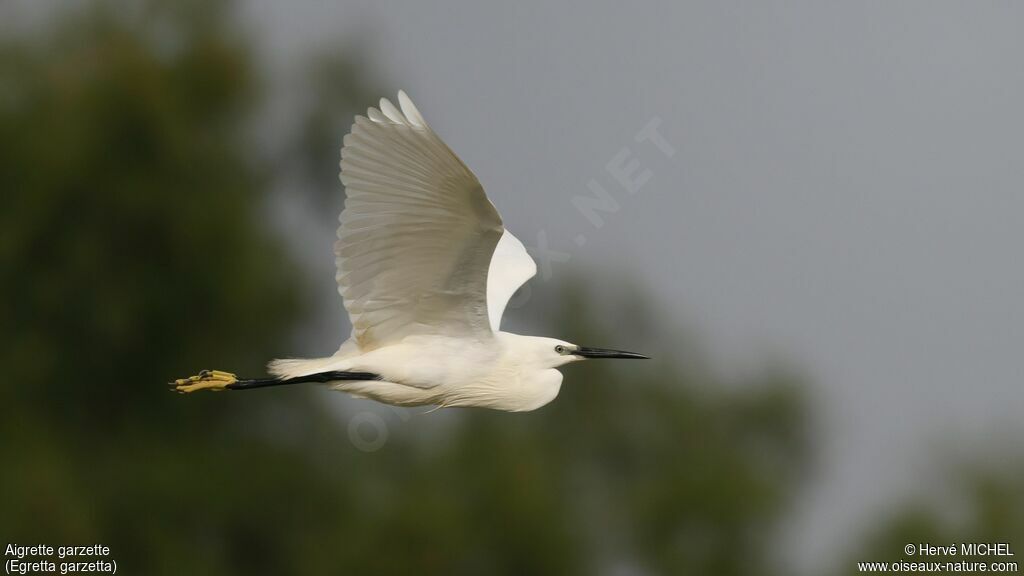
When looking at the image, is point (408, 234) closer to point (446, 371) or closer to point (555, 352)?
point (446, 371)

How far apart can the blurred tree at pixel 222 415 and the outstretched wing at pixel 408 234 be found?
12.9 ft

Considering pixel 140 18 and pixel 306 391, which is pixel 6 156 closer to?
pixel 140 18

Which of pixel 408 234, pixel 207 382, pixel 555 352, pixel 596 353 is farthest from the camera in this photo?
pixel 596 353

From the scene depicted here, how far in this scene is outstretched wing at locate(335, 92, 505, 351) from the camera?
4.61 meters

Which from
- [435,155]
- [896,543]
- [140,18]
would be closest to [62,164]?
[140,18]

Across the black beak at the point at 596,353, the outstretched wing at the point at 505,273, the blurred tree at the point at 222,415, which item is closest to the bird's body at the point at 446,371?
Answer: the black beak at the point at 596,353

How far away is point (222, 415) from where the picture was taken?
429 inches

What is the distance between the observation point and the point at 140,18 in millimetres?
11055

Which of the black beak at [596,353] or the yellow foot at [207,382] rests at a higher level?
the yellow foot at [207,382]

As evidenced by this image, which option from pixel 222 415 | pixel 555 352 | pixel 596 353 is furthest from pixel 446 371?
pixel 222 415

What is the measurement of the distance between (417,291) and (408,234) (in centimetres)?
30

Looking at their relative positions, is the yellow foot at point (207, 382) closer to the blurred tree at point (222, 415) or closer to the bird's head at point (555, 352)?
the bird's head at point (555, 352)

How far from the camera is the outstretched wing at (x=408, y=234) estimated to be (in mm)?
4605

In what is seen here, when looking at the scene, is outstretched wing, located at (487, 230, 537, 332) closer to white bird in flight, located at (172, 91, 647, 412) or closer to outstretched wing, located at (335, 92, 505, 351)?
white bird in flight, located at (172, 91, 647, 412)
